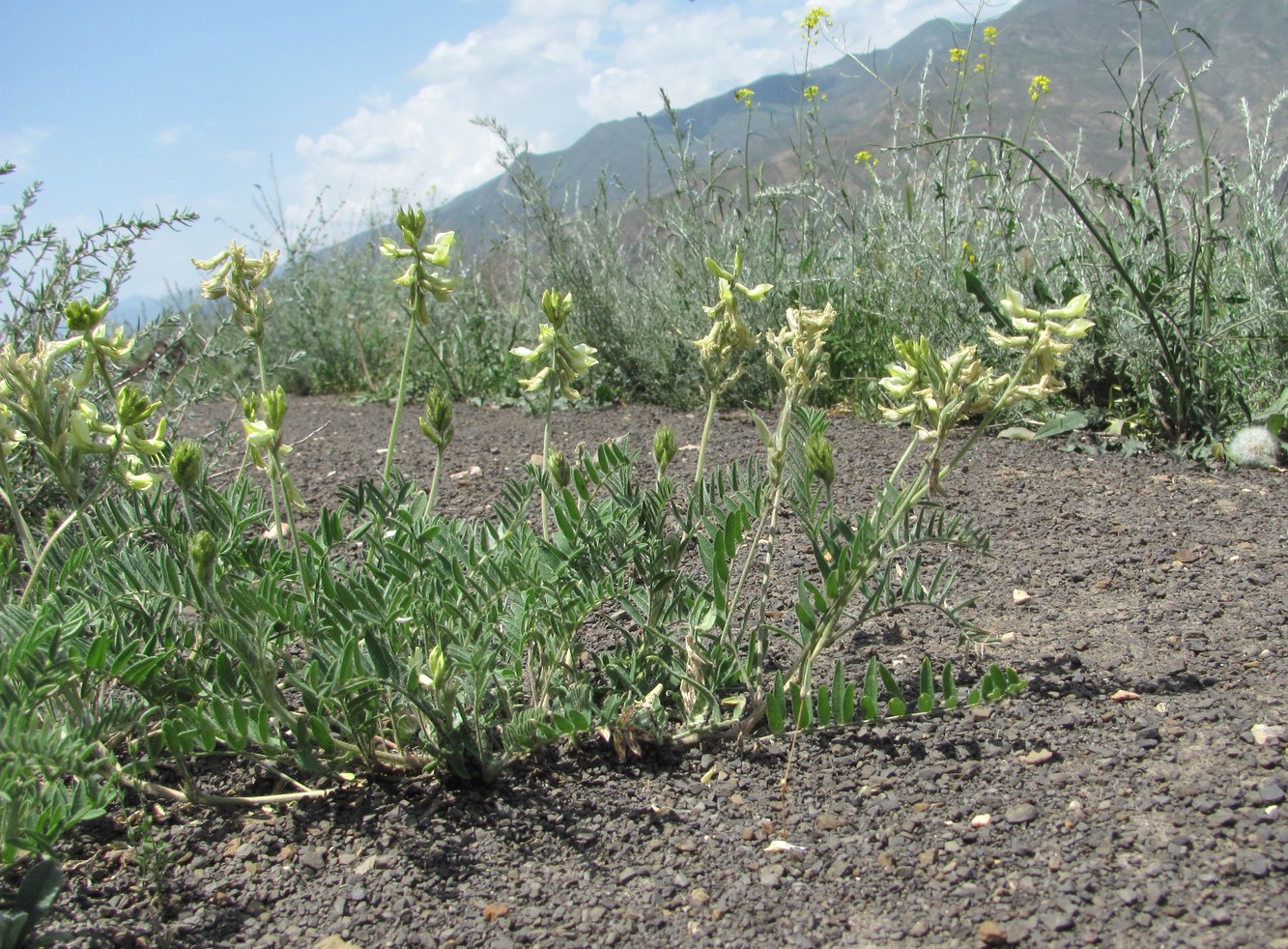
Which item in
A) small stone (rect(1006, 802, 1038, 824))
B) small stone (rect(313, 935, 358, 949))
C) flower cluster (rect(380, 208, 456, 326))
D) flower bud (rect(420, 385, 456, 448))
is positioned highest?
flower cluster (rect(380, 208, 456, 326))

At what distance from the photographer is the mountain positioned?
447 centimetres

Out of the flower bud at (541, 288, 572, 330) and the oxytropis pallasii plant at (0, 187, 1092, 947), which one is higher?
the flower bud at (541, 288, 572, 330)

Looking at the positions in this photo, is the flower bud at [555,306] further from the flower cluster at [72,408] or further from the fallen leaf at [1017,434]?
the fallen leaf at [1017,434]

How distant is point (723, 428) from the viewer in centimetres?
407

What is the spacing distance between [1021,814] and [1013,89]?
13.3 m

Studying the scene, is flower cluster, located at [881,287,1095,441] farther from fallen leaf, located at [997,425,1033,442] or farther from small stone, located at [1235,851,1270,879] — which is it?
fallen leaf, located at [997,425,1033,442]

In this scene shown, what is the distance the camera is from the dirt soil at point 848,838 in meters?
1.31

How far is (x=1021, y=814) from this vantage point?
58.2 inches

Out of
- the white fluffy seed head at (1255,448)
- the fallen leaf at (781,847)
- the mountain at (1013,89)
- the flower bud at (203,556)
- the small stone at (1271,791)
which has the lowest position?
the white fluffy seed head at (1255,448)

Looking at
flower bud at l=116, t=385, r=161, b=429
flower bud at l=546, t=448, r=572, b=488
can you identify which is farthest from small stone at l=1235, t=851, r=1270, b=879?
flower bud at l=116, t=385, r=161, b=429

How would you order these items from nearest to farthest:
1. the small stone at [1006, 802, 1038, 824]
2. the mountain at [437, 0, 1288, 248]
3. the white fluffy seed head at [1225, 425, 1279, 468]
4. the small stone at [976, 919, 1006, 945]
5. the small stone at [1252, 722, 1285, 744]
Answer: the small stone at [976, 919, 1006, 945], the small stone at [1006, 802, 1038, 824], the small stone at [1252, 722, 1285, 744], the white fluffy seed head at [1225, 425, 1279, 468], the mountain at [437, 0, 1288, 248]

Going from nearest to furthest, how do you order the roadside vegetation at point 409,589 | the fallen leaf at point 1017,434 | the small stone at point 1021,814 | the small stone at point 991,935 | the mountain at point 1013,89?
the small stone at point 991,935 → the roadside vegetation at point 409,589 → the small stone at point 1021,814 → the fallen leaf at point 1017,434 → the mountain at point 1013,89

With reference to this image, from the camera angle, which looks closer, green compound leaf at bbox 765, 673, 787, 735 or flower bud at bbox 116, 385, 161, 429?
flower bud at bbox 116, 385, 161, 429

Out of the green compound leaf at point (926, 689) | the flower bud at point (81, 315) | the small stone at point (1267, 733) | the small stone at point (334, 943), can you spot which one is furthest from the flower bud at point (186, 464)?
the small stone at point (1267, 733)
